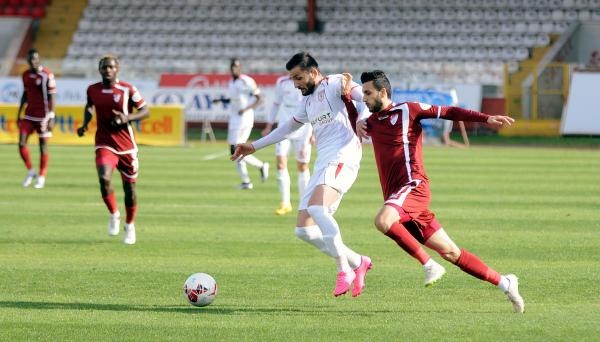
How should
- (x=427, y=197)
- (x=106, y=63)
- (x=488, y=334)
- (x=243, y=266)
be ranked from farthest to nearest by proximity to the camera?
(x=106, y=63), (x=243, y=266), (x=427, y=197), (x=488, y=334)

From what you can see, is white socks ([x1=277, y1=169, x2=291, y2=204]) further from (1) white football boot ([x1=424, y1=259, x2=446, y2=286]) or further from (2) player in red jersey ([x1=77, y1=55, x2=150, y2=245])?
(1) white football boot ([x1=424, y1=259, x2=446, y2=286])

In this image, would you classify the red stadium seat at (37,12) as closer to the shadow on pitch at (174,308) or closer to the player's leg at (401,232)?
the shadow on pitch at (174,308)

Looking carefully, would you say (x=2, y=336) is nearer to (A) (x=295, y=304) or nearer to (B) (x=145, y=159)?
(A) (x=295, y=304)

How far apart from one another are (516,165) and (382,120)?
57.3 ft

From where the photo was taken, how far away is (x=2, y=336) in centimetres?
819

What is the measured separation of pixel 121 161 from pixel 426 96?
22.7 m

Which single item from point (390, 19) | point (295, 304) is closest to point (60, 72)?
point (390, 19)

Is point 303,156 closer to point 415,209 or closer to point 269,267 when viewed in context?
point 269,267

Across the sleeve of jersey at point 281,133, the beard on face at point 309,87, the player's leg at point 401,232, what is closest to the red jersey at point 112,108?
the sleeve of jersey at point 281,133

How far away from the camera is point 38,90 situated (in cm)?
2152

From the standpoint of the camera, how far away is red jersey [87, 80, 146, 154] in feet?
44.3

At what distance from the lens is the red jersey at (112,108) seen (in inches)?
531

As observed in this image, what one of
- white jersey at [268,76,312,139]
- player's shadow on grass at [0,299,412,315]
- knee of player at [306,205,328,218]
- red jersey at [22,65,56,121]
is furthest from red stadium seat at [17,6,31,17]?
knee of player at [306,205,328,218]

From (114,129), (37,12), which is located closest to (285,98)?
(114,129)
